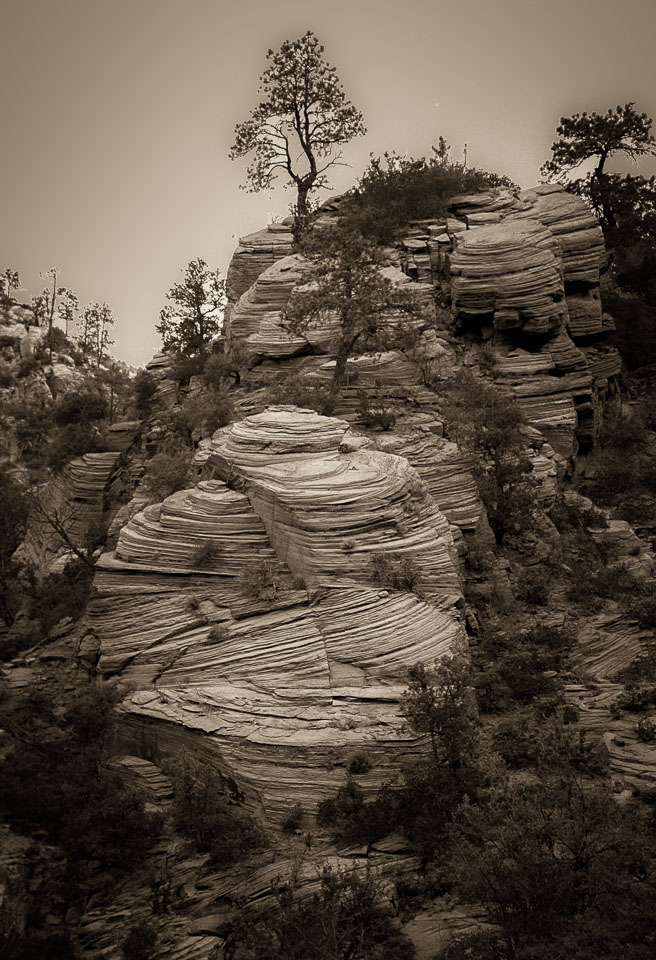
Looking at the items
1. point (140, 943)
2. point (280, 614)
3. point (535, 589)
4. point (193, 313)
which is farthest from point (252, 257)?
point (140, 943)

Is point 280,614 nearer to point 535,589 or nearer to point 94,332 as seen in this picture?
point 535,589

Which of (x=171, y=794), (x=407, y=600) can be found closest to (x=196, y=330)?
(x=407, y=600)

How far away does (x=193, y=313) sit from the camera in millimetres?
45344

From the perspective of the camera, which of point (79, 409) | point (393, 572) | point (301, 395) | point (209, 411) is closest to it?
point (393, 572)

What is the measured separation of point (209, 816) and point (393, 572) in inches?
360

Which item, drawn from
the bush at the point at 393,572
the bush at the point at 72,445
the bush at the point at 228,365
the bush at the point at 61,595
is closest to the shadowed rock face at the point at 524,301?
the bush at the point at 228,365

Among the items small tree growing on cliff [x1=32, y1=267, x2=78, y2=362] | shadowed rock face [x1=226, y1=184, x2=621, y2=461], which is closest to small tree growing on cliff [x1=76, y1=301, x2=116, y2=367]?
small tree growing on cliff [x1=32, y1=267, x2=78, y2=362]

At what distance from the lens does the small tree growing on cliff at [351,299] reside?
33875 millimetres

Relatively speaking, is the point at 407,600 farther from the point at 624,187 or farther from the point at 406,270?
the point at 624,187

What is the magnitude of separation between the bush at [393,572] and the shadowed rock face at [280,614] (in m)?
0.20

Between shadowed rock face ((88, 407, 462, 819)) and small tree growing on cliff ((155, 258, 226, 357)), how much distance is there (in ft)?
60.3

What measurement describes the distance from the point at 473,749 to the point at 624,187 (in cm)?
3912

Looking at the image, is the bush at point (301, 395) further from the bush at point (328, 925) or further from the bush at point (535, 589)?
the bush at point (328, 925)

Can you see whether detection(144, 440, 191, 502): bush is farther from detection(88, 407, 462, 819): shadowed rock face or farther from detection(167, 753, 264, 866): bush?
detection(167, 753, 264, 866): bush
